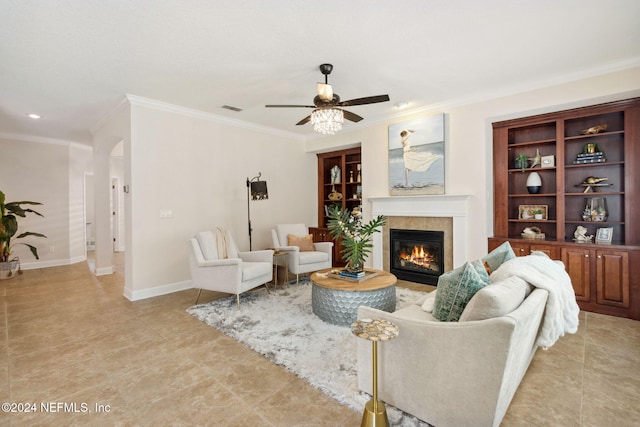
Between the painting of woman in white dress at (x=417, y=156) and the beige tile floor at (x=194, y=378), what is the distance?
2497 mm

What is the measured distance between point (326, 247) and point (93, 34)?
154 inches

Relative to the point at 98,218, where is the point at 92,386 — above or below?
below

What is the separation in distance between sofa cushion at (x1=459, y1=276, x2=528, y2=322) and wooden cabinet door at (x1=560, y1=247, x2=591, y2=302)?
2.63m

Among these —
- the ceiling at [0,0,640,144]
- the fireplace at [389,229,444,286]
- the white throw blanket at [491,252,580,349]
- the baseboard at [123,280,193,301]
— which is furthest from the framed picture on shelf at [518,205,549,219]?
the baseboard at [123,280,193,301]

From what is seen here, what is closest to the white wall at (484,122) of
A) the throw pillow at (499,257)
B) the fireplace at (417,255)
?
the fireplace at (417,255)

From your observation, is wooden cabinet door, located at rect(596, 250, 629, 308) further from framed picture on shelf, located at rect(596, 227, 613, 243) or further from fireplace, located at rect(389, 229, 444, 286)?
fireplace, located at rect(389, 229, 444, 286)

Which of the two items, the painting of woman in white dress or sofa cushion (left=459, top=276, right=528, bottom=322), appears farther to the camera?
the painting of woman in white dress

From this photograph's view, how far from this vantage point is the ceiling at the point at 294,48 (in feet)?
7.74

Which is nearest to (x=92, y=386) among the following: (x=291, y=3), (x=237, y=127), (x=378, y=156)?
(x=291, y=3)

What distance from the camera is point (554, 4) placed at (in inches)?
92.4

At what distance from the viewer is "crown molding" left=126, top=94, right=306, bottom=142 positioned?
4.18 metres

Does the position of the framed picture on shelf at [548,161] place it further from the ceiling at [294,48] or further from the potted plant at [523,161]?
the ceiling at [294,48]

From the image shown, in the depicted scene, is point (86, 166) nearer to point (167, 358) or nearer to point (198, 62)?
point (198, 62)

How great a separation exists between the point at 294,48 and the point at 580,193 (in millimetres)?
3731
